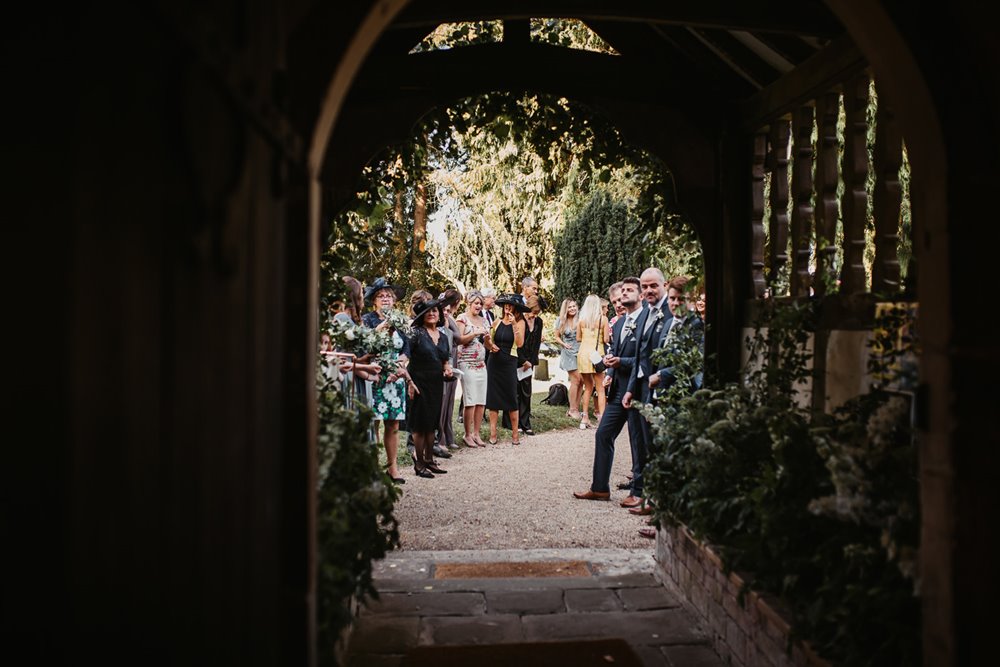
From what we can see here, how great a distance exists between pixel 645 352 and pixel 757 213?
5.75 ft

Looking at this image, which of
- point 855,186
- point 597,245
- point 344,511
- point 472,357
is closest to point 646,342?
point 855,186

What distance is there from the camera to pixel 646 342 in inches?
265

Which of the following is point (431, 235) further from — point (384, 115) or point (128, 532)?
point (128, 532)

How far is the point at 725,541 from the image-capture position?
4023 millimetres

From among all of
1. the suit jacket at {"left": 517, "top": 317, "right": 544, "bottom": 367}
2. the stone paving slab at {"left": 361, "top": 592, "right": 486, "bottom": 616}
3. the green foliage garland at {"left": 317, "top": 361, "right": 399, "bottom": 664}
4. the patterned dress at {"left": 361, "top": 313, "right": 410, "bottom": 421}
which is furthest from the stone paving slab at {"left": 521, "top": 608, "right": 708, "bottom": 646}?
the suit jacket at {"left": 517, "top": 317, "right": 544, "bottom": 367}

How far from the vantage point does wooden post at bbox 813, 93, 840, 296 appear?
173 inches

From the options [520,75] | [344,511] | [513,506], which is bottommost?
[513,506]

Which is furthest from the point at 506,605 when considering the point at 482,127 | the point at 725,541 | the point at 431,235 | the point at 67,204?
the point at 431,235

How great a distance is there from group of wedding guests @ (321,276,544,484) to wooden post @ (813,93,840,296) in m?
2.89

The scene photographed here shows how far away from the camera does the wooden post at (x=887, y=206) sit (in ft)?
12.4

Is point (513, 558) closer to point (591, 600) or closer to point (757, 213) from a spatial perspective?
point (591, 600)

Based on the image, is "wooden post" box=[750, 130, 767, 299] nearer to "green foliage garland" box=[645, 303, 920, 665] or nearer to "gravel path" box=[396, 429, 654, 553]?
"green foliage garland" box=[645, 303, 920, 665]

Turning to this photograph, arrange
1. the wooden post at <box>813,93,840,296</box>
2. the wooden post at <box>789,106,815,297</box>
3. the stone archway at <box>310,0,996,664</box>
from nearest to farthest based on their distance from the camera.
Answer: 1. the stone archway at <box>310,0,996,664</box>
2. the wooden post at <box>813,93,840,296</box>
3. the wooden post at <box>789,106,815,297</box>

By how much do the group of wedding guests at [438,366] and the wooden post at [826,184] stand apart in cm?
289
